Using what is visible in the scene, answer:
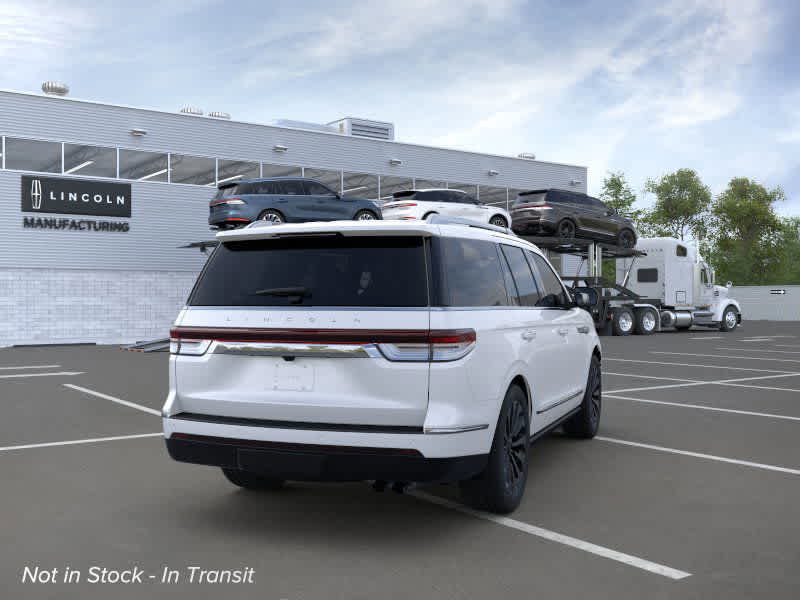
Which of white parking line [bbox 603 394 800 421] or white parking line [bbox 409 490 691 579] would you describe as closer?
white parking line [bbox 409 490 691 579]

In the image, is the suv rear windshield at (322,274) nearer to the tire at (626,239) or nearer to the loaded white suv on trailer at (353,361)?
the loaded white suv on trailer at (353,361)

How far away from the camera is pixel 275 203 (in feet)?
69.5

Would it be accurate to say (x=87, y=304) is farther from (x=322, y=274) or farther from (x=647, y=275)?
(x=322, y=274)

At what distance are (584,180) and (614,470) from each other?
3624 centimetres

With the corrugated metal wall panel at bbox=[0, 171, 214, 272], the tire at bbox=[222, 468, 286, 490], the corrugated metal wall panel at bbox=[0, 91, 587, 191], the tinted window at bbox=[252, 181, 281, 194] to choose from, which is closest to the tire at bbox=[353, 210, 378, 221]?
the tinted window at bbox=[252, 181, 281, 194]

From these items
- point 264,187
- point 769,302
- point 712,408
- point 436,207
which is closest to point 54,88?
point 264,187

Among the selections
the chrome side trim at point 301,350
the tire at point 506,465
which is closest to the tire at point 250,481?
the chrome side trim at point 301,350

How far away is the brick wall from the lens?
25.5 m

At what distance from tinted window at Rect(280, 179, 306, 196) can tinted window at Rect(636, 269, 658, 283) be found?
15027mm

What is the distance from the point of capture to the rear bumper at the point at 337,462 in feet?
13.8

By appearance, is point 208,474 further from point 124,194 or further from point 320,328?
point 124,194

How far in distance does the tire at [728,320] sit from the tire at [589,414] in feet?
86.5

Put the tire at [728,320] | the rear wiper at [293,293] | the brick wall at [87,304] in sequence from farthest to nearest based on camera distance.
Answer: the tire at [728,320]
the brick wall at [87,304]
the rear wiper at [293,293]

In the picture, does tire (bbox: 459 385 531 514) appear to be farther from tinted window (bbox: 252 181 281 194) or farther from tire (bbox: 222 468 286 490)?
tinted window (bbox: 252 181 281 194)
